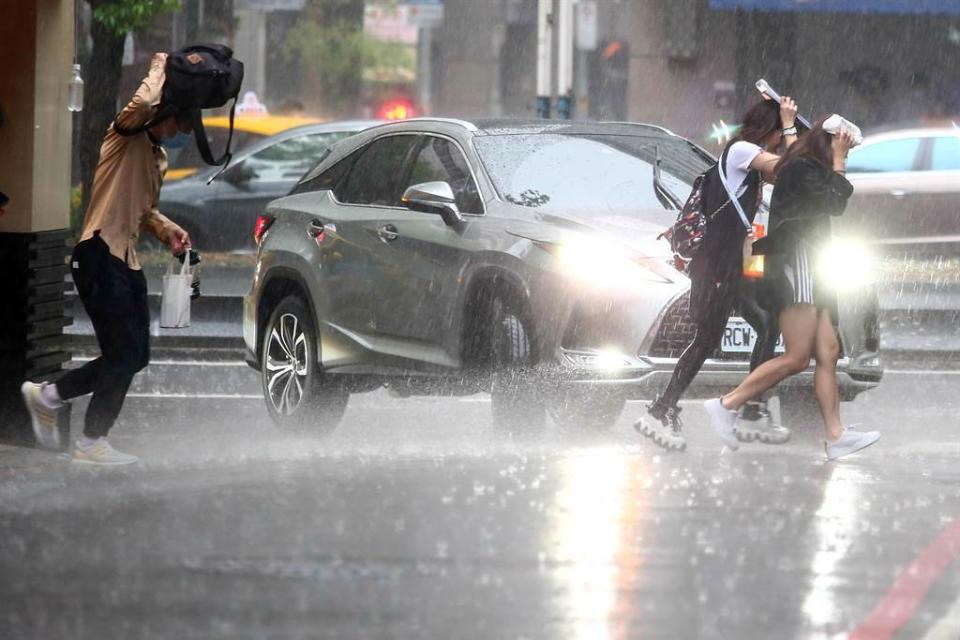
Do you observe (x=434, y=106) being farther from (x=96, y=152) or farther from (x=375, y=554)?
(x=375, y=554)

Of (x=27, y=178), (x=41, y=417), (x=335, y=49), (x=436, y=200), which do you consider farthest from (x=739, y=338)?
(x=335, y=49)

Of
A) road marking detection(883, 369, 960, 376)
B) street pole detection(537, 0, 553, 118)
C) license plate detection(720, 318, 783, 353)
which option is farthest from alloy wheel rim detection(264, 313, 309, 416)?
street pole detection(537, 0, 553, 118)

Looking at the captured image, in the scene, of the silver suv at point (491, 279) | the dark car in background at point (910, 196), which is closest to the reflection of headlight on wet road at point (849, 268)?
the silver suv at point (491, 279)

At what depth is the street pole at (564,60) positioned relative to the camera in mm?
23109

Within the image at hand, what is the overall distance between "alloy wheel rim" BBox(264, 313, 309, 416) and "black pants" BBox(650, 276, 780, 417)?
7.16ft

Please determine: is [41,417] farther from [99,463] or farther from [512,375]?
[512,375]

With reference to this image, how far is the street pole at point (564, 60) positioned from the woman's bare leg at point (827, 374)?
1378 centimetres

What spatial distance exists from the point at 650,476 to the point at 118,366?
2375 millimetres

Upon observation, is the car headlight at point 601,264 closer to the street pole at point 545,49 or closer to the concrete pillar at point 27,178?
the concrete pillar at point 27,178

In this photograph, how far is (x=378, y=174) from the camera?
10922 millimetres

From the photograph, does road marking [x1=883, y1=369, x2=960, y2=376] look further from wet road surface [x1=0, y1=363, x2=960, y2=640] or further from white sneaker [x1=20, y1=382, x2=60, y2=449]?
white sneaker [x1=20, y1=382, x2=60, y2=449]

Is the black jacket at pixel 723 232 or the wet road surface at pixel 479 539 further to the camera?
the black jacket at pixel 723 232

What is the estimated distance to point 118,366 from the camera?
9039 mm

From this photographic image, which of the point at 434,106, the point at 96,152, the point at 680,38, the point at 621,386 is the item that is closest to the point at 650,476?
the point at 621,386
